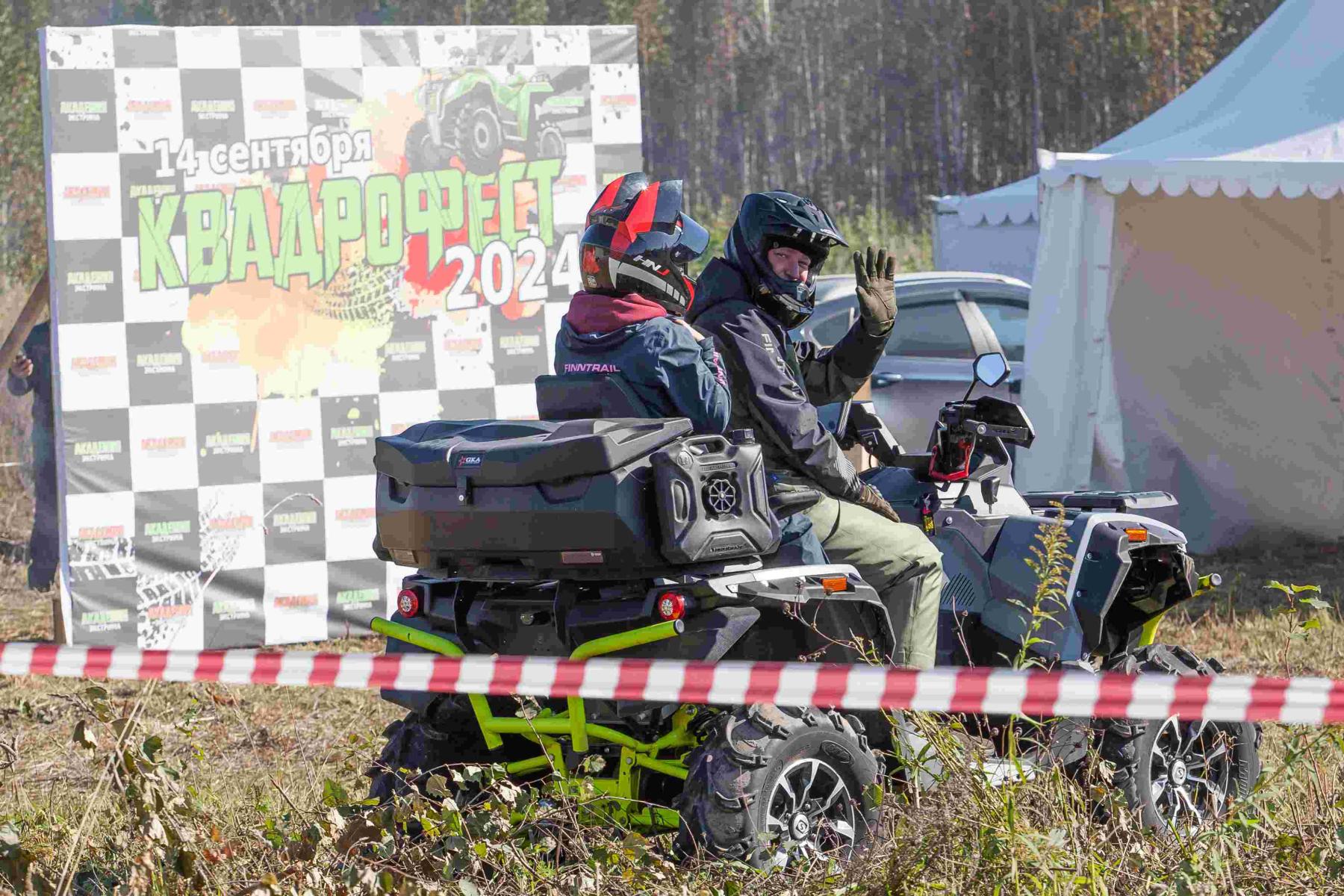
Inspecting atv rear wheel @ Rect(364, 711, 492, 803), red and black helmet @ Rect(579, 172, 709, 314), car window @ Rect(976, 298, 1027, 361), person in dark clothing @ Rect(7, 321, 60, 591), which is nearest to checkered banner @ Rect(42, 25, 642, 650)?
person in dark clothing @ Rect(7, 321, 60, 591)

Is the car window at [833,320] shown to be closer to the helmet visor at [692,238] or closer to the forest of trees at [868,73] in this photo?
the helmet visor at [692,238]

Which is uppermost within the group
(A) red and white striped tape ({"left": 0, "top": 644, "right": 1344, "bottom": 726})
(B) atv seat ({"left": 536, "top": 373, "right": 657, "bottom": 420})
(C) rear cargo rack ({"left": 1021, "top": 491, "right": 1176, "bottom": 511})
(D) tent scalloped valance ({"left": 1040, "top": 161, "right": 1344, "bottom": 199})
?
(D) tent scalloped valance ({"left": 1040, "top": 161, "right": 1344, "bottom": 199})

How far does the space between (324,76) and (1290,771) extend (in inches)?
241

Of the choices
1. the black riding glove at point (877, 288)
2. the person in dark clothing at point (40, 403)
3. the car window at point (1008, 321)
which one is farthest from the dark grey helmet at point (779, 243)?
the car window at point (1008, 321)

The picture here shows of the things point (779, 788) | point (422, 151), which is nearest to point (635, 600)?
point (779, 788)

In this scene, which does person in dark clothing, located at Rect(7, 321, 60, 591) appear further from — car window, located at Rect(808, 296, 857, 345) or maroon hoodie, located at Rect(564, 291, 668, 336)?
maroon hoodie, located at Rect(564, 291, 668, 336)

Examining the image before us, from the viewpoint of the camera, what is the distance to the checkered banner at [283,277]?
783 cm

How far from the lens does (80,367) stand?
307 inches

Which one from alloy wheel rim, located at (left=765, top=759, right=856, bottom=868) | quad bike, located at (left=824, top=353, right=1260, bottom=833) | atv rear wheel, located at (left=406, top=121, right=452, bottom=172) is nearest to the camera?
alloy wheel rim, located at (left=765, top=759, right=856, bottom=868)

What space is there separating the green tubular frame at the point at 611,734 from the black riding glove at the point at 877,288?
147cm

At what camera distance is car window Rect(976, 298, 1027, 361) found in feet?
35.0

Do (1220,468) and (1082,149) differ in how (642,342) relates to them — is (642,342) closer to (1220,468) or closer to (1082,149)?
(1220,468)

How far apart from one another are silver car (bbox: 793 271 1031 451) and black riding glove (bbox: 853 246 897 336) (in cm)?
529

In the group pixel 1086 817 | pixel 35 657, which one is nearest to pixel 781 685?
pixel 1086 817
